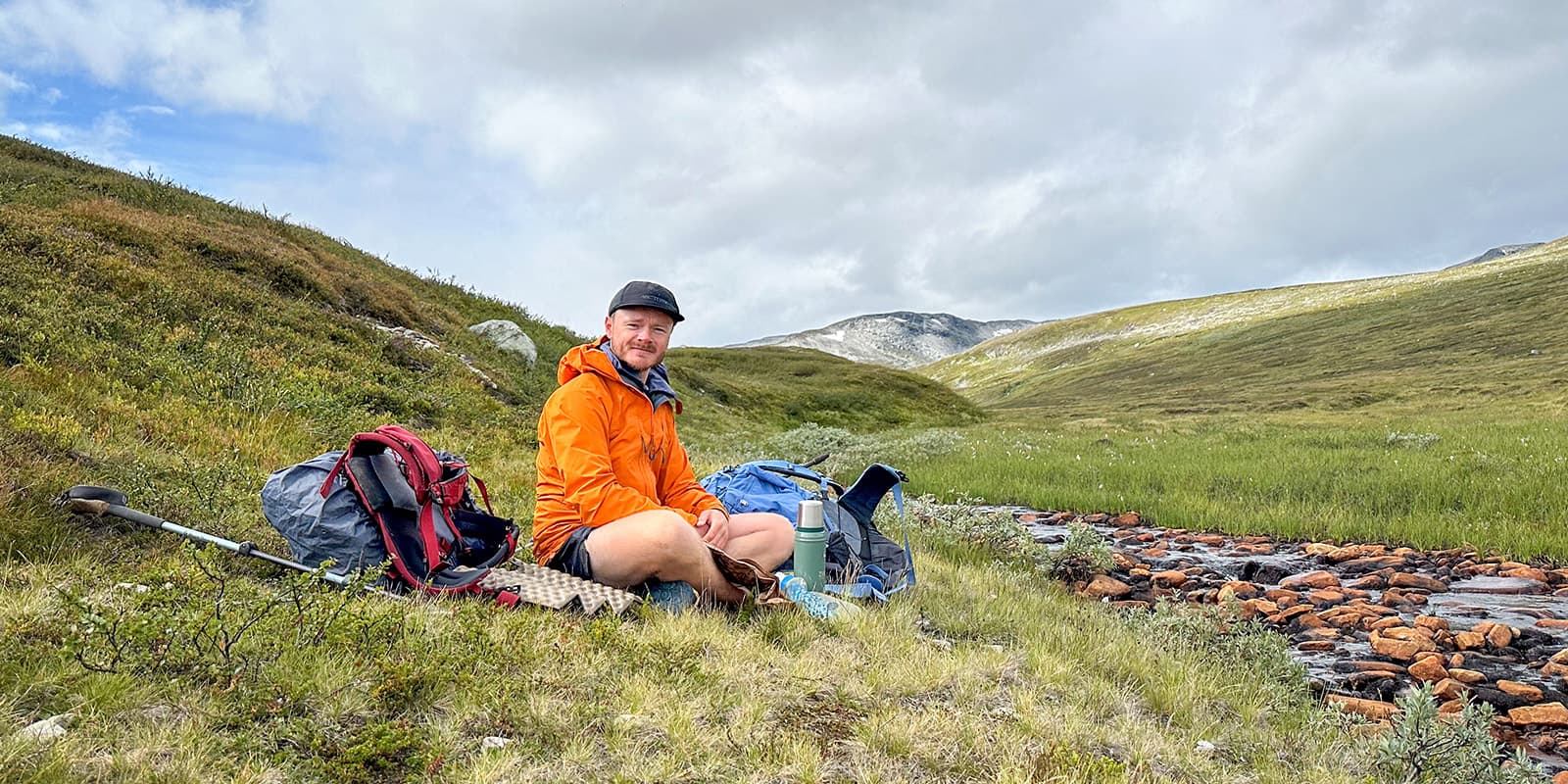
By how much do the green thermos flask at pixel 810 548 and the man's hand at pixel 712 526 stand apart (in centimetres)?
53

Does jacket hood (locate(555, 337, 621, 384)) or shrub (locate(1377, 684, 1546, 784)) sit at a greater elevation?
jacket hood (locate(555, 337, 621, 384))

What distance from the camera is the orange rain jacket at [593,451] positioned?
497cm

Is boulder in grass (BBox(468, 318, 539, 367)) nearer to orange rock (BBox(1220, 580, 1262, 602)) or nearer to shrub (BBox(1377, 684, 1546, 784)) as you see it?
orange rock (BBox(1220, 580, 1262, 602))

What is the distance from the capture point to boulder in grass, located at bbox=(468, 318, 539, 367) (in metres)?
21.6

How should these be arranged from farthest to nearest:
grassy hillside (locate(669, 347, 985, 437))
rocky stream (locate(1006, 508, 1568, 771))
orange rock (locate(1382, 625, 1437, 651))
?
1. grassy hillside (locate(669, 347, 985, 437))
2. orange rock (locate(1382, 625, 1437, 651))
3. rocky stream (locate(1006, 508, 1568, 771))

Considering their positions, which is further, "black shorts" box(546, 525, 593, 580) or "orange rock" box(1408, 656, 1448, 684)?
"orange rock" box(1408, 656, 1448, 684)

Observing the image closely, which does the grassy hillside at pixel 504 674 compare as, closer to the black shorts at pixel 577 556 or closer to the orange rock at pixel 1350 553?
the black shorts at pixel 577 556

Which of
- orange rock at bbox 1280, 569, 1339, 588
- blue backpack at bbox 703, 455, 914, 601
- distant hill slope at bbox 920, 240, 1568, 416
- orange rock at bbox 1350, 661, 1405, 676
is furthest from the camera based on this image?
distant hill slope at bbox 920, 240, 1568, 416

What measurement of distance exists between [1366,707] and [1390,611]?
108 inches

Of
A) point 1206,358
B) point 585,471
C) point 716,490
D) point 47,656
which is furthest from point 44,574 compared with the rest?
point 1206,358

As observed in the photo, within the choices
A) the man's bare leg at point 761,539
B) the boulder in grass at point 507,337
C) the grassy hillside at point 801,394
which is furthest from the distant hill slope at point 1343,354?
the man's bare leg at point 761,539

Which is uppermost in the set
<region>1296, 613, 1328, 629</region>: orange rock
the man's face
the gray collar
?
the man's face

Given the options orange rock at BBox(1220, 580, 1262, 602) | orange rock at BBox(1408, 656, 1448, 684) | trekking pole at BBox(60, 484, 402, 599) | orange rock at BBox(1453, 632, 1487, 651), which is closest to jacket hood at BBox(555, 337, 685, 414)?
trekking pole at BBox(60, 484, 402, 599)

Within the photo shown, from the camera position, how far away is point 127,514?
488cm
